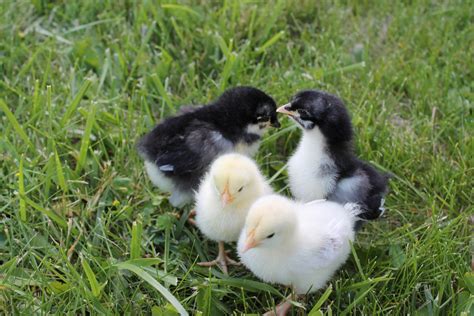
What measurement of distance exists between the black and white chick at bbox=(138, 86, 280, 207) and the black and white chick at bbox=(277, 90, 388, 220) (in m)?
0.18

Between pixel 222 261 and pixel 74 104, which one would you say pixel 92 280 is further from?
pixel 74 104

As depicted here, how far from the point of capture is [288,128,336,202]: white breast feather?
2738 mm

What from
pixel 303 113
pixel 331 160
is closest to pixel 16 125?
pixel 303 113

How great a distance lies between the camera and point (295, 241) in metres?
2.35

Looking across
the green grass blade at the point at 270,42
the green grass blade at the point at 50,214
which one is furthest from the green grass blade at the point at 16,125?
the green grass blade at the point at 270,42

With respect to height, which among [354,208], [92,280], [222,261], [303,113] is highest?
[303,113]

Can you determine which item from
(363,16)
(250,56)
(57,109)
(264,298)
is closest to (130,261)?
(264,298)

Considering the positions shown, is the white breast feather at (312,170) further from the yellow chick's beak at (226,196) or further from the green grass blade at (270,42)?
the green grass blade at (270,42)

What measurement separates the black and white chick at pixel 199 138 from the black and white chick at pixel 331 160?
0.60 feet

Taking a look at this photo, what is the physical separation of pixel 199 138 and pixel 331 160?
0.60 m

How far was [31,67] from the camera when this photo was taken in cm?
366

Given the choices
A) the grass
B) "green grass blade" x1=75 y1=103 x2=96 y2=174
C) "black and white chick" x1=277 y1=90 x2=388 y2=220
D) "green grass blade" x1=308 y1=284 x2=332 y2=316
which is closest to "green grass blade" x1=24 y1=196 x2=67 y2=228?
the grass

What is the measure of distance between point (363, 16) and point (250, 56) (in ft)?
3.13

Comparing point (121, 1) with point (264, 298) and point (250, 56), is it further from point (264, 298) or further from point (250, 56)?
point (264, 298)
